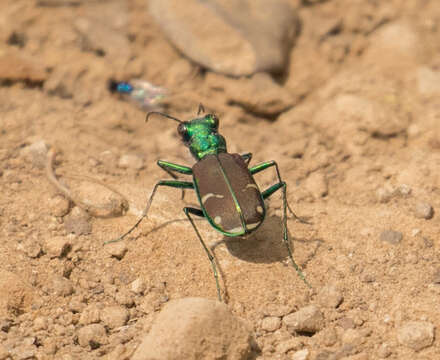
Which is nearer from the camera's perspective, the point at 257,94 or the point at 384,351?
the point at 384,351

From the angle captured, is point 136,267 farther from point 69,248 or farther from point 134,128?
point 134,128

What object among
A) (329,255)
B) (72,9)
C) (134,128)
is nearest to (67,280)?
(329,255)

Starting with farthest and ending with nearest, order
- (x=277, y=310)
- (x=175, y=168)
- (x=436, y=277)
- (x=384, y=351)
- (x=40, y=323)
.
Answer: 1. (x=175, y=168)
2. (x=436, y=277)
3. (x=277, y=310)
4. (x=40, y=323)
5. (x=384, y=351)

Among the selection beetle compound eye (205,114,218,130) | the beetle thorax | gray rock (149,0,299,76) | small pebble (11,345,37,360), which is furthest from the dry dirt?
beetle compound eye (205,114,218,130)

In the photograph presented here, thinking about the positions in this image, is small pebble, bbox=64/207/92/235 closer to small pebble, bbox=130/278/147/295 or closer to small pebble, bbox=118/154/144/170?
small pebble, bbox=130/278/147/295

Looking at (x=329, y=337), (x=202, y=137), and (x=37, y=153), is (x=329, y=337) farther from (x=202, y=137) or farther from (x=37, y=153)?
(x=37, y=153)

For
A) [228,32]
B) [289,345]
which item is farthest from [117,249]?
[228,32]
